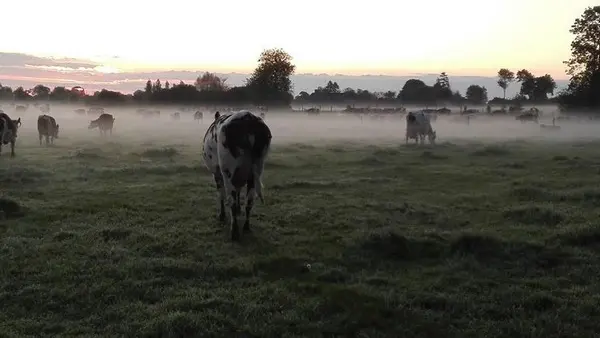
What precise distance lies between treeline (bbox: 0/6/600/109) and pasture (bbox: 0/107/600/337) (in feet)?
136

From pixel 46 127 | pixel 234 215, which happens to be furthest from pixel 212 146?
pixel 46 127

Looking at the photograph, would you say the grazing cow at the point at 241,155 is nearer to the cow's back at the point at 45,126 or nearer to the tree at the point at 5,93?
the cow's back at the point at 45,126

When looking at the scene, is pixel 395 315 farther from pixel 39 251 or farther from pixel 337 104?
pixel 337 104

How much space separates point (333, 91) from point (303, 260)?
113 m

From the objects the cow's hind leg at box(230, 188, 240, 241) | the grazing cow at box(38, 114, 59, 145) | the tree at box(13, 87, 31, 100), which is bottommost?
the cow's hind leg at box(230, 188, 240, 241)

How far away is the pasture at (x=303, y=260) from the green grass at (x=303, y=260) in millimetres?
30

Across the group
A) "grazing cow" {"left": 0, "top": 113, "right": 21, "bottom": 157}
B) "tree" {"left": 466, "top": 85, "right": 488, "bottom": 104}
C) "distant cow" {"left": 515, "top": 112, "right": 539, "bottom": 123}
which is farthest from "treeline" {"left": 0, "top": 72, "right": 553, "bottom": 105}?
"grazing cow" {"left": 0, "top": 113, "right": 21, "bottom": 157}

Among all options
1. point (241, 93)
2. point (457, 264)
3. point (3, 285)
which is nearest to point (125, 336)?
point (3, 285)

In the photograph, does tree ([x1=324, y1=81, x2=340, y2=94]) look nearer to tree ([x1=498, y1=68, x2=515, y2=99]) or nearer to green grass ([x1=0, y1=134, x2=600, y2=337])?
tree ([x1=498, y1=68, x2=515, y2=99])

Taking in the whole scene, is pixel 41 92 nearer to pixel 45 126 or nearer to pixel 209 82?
pixel 209 82

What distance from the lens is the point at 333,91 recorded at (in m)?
119

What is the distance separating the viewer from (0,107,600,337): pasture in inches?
227

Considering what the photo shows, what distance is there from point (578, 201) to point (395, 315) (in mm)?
8761

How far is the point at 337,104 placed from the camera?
105m
